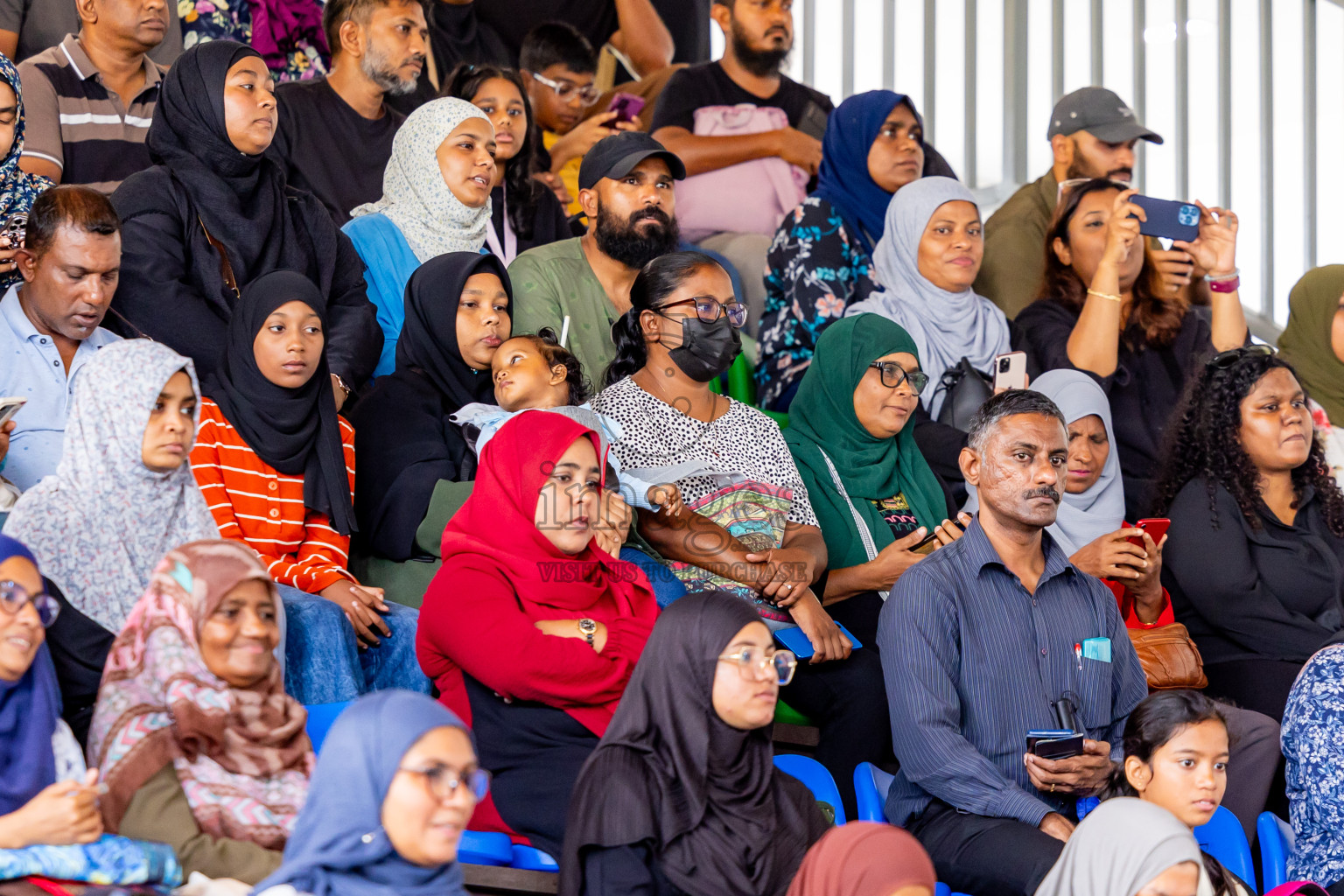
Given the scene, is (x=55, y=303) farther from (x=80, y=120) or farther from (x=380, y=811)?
(x=380, y=811)

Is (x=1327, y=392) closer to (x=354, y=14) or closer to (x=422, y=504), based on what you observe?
(x=422, y=504)

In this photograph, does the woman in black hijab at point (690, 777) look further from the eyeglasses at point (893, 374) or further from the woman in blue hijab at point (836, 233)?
the woman in blue hijab at point (836, 233)

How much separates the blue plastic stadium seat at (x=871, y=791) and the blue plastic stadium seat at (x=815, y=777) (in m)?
0.09

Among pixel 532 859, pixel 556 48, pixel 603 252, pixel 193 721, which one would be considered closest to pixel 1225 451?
pixel 603 252

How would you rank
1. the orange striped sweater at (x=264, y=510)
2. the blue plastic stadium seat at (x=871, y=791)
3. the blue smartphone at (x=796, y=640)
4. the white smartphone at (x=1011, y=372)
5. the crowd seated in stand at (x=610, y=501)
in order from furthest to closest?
the white smartphone at (x=1011, y=372) < the blue smartphone at (x=796, y=640) < the orange striped sweater at (x=264, y=510) < the blue plastic stadium seat at (x=871, y=791) < the crowd seated in stand at (x=610, y=501)

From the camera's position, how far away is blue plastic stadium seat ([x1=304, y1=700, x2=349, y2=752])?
2.70 metres

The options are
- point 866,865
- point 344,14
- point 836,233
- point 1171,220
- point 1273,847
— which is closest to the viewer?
point 866,865

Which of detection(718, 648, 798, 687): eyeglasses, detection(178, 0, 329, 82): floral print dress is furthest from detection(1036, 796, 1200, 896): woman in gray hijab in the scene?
detection(178, 0, 329, 82): floral print dress

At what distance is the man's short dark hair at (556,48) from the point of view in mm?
5883

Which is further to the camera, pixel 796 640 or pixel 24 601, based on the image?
pixel 796 640

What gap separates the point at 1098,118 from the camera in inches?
222

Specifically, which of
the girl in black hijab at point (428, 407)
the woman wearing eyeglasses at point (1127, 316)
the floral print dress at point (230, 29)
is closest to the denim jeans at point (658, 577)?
the girl in black hijab at point (428, 407)

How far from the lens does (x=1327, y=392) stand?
505cm

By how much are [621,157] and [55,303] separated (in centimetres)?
191
